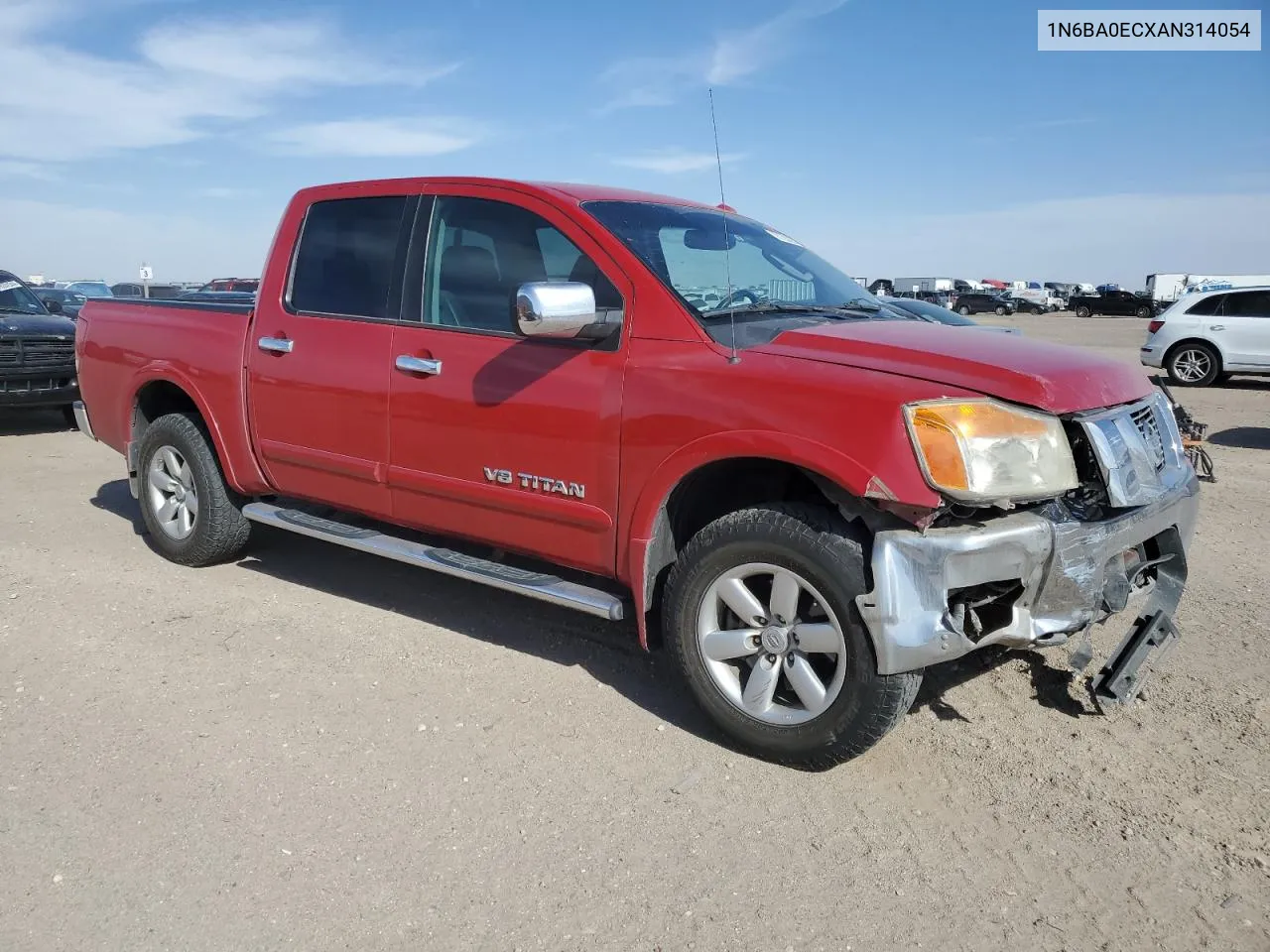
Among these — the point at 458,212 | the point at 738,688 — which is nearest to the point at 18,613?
the point at 458,212

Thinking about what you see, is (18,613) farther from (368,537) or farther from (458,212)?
(458,212)

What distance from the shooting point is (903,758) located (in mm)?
3305

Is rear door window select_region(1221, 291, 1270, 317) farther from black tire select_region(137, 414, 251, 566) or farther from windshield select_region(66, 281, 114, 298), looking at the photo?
windshield select_region(66, 281, 114, 298)

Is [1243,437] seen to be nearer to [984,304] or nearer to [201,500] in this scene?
[201,500]

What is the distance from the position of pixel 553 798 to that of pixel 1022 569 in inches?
62.1

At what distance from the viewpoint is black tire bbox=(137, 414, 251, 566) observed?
505 centimetres

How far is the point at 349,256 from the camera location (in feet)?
14.7

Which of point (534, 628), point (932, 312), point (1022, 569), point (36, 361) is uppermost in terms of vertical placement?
point (932, 312)

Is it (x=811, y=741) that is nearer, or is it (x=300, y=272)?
(x=811, y=741)

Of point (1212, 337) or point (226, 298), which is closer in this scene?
point (226, 298)

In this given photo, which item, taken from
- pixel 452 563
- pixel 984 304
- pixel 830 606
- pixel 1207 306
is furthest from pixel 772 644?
pixel 984 304

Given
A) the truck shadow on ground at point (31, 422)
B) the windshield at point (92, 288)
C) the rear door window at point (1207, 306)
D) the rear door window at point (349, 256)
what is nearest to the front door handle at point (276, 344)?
the rear door window at point (349, 256)

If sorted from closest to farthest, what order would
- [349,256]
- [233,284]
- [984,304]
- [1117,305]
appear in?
1. [349,256]
2. [233,284]
3. [1117,305]
4. [984,304]

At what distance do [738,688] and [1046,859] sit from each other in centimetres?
104
